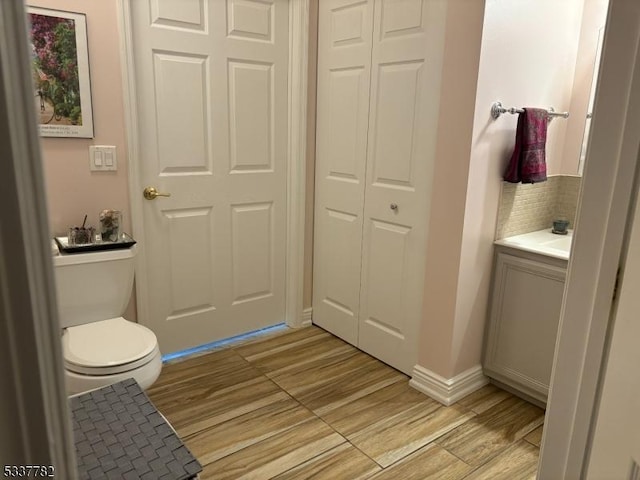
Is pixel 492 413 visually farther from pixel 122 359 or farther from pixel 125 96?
pixel 125 96

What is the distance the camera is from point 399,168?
2.41 meters

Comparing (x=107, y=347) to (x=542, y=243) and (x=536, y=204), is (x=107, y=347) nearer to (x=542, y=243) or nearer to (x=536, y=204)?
(x=542, y=243)

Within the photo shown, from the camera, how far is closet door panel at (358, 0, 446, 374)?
2211 millimetres

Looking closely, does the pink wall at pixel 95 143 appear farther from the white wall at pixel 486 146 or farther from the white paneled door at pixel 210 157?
the white wall at pixel 486 146

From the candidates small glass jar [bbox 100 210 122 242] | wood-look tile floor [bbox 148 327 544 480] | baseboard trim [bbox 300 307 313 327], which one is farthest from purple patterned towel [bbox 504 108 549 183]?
small glass jar [bbox 100 210 122 242]

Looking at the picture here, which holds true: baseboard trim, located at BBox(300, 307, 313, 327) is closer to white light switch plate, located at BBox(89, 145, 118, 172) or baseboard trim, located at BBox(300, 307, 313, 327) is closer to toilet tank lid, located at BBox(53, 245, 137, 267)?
toilet tank lid, located at BBox(53, 245, 137, 267)

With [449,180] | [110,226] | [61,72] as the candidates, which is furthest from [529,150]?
[61,72]

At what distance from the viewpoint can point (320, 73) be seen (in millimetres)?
2779

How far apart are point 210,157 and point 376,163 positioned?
90 centimetres

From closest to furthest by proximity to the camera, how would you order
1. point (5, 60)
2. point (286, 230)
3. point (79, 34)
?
1. point (5, 60)
2. point (79, 34)
3. point (286, 230)

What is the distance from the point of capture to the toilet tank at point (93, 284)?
2018 millimetres

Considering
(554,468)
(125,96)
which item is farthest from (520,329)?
(125,96)

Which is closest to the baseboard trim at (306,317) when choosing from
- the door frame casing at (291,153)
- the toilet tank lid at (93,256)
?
the door frame casing at (291,153)

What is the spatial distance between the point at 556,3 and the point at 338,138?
1237 millimetres
